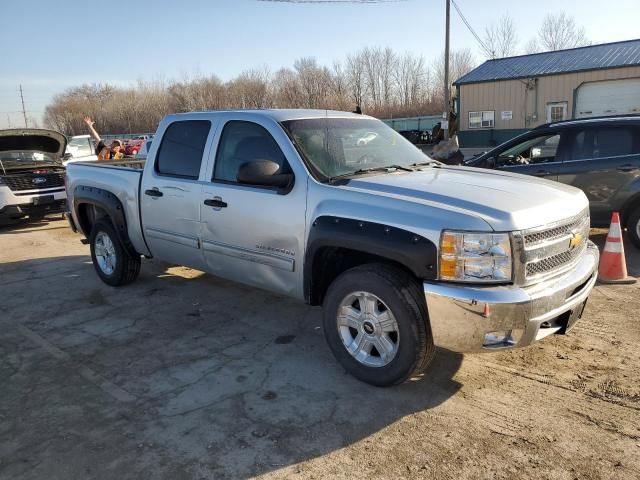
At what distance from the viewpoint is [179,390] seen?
371cm

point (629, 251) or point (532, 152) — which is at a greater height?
point (532, 152)

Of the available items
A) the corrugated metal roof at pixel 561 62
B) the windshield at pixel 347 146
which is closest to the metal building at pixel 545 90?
the corrugated metal roof at pixel 561 62

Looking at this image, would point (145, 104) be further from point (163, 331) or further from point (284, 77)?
point (163, 331)

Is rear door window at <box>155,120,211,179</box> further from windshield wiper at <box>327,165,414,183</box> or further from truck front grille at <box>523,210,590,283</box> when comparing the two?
truck front grille at <box>523,210,590,283</box>

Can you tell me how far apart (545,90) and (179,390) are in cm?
2885

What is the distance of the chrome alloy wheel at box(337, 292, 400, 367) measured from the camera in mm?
3521

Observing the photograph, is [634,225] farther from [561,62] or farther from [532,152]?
[561,62]

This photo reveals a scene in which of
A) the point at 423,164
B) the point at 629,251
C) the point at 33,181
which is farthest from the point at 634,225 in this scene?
the point at 33,181

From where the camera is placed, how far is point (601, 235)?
310 inches

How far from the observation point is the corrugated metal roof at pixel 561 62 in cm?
2567

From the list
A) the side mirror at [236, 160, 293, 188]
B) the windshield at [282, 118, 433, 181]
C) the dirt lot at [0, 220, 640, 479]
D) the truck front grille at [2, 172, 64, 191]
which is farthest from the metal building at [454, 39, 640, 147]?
the side mirror at [236, 160, 293, 188]

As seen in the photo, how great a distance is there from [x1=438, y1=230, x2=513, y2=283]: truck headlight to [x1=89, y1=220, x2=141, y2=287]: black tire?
418 centimetres

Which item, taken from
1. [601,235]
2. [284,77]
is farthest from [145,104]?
[601,235]

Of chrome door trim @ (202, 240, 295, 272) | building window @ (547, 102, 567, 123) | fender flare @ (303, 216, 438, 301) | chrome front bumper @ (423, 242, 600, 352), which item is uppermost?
building window @ (547, 102, 567, 123)
